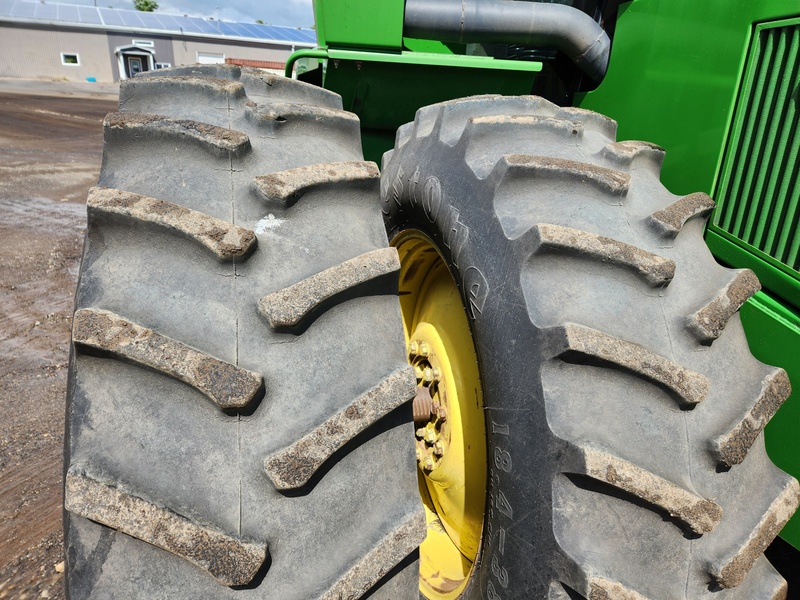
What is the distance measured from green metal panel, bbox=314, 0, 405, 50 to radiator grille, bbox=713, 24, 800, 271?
2.80ft

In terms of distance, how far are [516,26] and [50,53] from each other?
31.8 metres

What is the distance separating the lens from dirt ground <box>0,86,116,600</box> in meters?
1.77

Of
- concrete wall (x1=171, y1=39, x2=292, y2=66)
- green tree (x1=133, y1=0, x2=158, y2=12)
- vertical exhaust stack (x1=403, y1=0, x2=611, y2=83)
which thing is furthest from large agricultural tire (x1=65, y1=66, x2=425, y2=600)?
green tree (x1=133, y1=0, x2=158, y2=12)

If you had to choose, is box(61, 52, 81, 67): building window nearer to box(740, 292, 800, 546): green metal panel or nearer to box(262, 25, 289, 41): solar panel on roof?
box(262, 25, 289, 41): solar panel on roof

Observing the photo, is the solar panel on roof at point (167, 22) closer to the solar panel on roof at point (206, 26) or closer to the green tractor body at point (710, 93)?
the solar panel on roof at point (206, 26)

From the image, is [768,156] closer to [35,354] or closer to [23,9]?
[35,354]

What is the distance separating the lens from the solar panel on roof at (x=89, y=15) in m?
28.0

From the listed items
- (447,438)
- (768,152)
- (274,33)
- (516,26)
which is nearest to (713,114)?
(768,152)

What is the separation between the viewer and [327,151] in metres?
1.16

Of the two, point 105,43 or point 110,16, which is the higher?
point 110,16

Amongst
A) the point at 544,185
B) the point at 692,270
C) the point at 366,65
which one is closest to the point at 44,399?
the point at 366,65

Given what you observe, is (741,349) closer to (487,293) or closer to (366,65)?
(487,293)

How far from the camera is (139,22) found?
2962cm

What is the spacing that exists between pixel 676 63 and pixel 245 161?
0.93m
